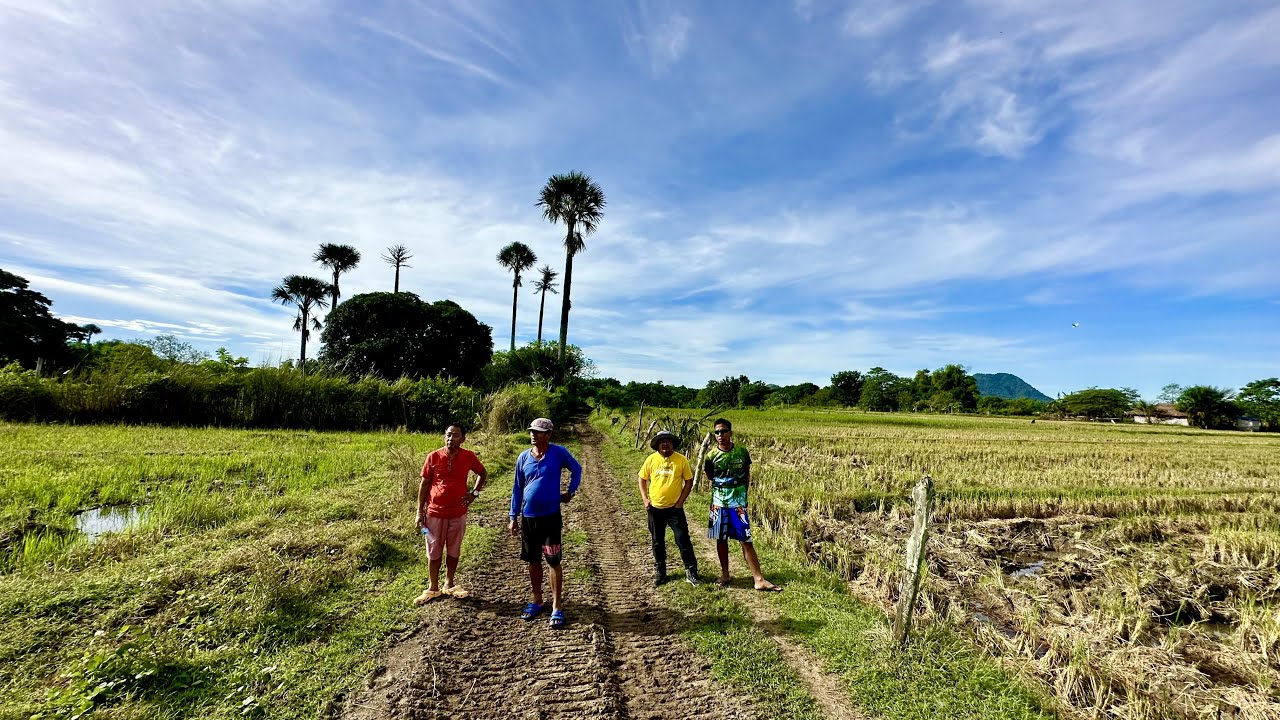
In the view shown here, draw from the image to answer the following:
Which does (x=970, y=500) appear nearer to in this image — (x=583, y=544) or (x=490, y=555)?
(x=583, y=544)

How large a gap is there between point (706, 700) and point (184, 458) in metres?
12.9

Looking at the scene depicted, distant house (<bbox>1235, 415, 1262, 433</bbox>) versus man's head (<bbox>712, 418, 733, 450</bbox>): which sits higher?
distant house (<bbox>1235, 415, 1262, 433</bbox>)

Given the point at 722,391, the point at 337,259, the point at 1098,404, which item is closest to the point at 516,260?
the point at 337,259

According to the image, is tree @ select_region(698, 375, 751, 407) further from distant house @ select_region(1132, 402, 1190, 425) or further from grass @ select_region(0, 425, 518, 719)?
grass @ select_region(0, 425, 518, 719)

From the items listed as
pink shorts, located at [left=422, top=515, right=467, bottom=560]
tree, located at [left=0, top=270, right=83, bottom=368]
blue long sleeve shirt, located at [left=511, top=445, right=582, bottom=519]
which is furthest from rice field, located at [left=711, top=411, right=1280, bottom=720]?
tree, located at [left=0, top=270, right=83, bottom=368]

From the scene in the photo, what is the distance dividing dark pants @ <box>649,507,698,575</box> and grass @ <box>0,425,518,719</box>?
258 cm

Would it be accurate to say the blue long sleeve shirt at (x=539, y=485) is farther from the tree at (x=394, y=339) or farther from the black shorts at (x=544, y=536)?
the tree at (x=394, y=339)

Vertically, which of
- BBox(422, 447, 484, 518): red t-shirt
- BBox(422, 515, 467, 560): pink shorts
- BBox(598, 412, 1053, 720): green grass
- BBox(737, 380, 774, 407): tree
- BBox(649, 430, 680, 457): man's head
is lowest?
BBox(598, 412, 1053, 720): green grass

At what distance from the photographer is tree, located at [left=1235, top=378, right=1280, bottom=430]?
65000 millimetres

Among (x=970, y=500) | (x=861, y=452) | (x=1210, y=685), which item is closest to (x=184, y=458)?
(x=1210, y=685)

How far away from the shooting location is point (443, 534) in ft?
17.7

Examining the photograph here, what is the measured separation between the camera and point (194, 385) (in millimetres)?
18469

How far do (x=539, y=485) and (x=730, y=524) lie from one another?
254cm

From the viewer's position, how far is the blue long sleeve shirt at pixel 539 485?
4.90m
